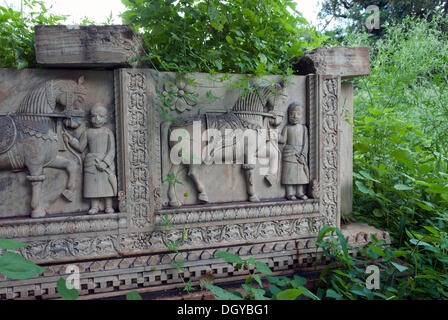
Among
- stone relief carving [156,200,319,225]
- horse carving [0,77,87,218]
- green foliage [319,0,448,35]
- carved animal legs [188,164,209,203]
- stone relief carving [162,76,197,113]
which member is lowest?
stone relief carving [156,200,319,225]

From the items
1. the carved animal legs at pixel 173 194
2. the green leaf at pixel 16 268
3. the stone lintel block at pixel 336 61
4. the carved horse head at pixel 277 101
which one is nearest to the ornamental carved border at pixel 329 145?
the stone lintel block at pixel 336 61

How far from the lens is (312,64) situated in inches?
125

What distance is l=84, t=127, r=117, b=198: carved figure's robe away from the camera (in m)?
2.60

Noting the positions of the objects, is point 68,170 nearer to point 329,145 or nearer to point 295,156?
point 295,156

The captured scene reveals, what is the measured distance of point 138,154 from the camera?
8.79 feet

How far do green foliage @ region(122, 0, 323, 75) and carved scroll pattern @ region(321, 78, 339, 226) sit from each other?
55cm

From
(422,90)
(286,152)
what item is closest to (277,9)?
(286,152)

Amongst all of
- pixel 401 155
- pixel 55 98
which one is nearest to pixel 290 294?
pixel 401 155

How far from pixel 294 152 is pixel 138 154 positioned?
1.57m

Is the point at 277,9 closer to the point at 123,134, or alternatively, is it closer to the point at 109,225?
the point at 123,134

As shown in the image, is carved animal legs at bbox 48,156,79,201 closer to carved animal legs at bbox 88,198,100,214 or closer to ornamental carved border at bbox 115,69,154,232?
carved animal legs at bbox 88,198,100,214

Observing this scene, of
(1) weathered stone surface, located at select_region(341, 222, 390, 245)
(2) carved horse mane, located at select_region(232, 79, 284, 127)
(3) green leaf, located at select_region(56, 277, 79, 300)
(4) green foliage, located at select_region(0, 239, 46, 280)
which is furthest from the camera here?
(1) weathered stone surface, located at select_region(341, 222, 390, 245)

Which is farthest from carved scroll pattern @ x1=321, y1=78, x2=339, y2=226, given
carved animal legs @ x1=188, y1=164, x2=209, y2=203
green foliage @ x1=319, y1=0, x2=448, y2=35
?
green foliage @ x1=319, y1=0, x2=448, y2=35

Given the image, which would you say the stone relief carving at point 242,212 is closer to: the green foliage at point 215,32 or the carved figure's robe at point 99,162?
the carved figure's robe at point 99,162
